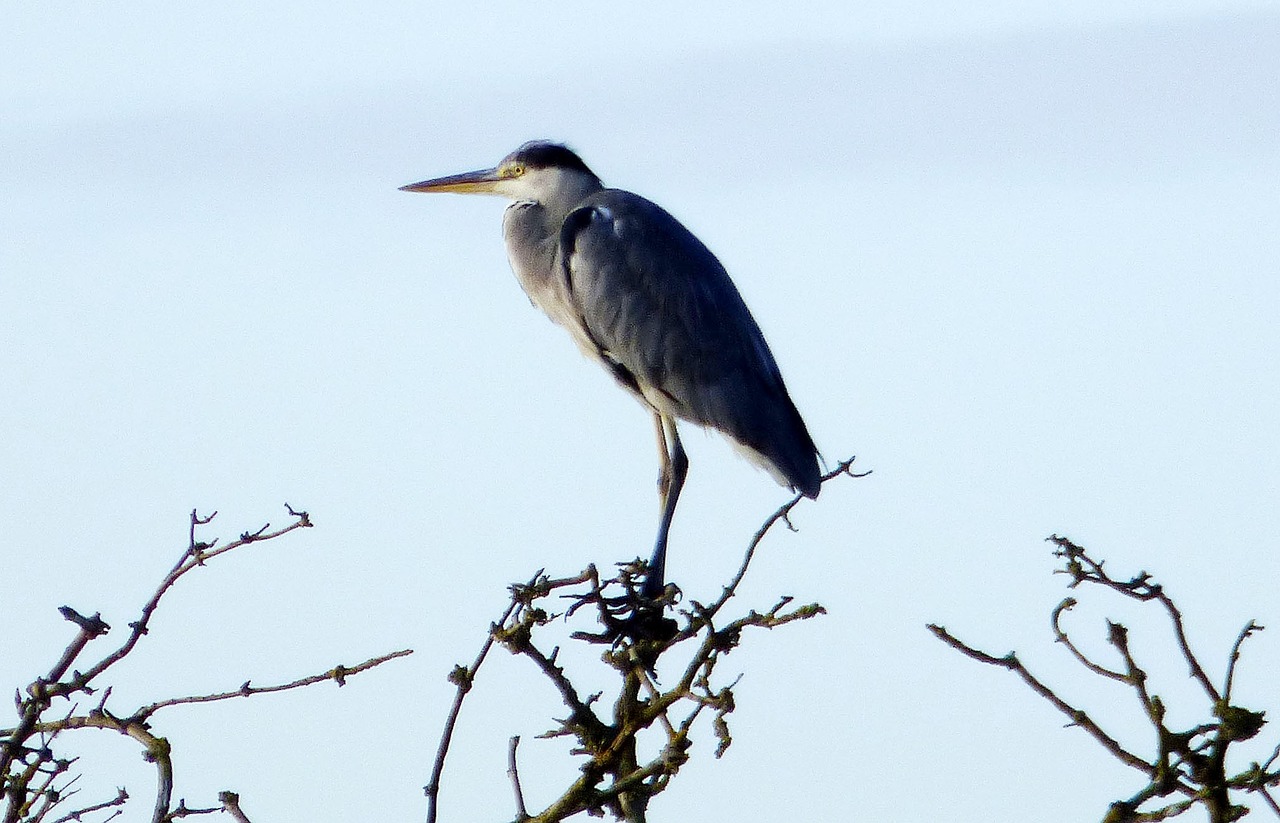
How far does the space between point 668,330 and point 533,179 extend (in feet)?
3.19

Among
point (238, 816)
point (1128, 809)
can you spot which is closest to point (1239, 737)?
point (1128, 809)

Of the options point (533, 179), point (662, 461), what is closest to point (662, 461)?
point (662, 461)

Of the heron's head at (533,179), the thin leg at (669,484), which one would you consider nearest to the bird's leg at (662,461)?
the thin leg at (669,484)

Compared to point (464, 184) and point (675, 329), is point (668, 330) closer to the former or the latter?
point (675, 329)

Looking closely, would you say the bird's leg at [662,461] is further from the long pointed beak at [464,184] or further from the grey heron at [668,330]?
the long pointed beak at [464,184]

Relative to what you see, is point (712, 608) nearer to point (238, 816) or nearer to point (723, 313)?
point (238, 816)

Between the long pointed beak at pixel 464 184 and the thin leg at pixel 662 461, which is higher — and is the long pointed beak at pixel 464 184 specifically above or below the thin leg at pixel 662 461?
above

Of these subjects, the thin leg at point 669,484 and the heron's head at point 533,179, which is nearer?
the thin leg at point 669,484

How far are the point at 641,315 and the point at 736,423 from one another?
463 millimetres

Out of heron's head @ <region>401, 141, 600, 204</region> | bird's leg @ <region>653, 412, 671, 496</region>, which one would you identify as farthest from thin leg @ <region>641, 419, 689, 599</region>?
heron's head @ <region>401, 141, 600, 204</region>

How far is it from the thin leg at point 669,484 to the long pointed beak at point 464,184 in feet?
3.96

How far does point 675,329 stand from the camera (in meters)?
5.22

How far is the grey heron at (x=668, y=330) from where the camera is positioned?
5102mm

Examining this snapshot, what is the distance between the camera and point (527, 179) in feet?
19.3
